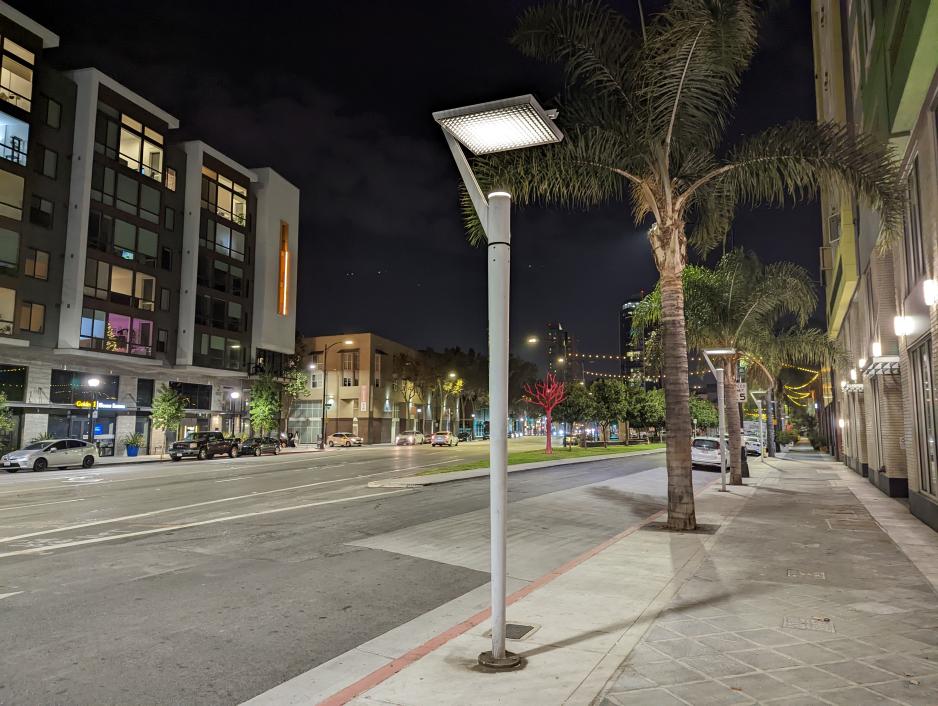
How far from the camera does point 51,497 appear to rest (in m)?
18.0

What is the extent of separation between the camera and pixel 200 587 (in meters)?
7.93

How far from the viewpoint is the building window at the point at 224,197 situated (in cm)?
5094

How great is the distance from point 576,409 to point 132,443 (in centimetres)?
3399

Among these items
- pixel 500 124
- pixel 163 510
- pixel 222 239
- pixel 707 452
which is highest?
pixel 222 239

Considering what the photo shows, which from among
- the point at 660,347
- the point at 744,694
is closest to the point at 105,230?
the point at 660,347

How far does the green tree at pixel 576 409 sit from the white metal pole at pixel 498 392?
51.8m

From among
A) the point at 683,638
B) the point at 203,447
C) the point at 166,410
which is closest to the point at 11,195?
the point at 166,410

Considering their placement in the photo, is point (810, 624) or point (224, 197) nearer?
point (810, 624)

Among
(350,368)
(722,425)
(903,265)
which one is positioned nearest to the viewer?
(903,265)

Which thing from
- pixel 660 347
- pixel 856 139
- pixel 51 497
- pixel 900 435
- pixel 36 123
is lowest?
pixel 51 497

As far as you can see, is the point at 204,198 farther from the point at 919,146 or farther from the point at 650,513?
the point at 919,146

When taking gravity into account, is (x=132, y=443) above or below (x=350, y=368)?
below

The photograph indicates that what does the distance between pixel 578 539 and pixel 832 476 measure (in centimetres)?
2007

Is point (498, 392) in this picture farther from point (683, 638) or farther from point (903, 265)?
point (903, 265)
